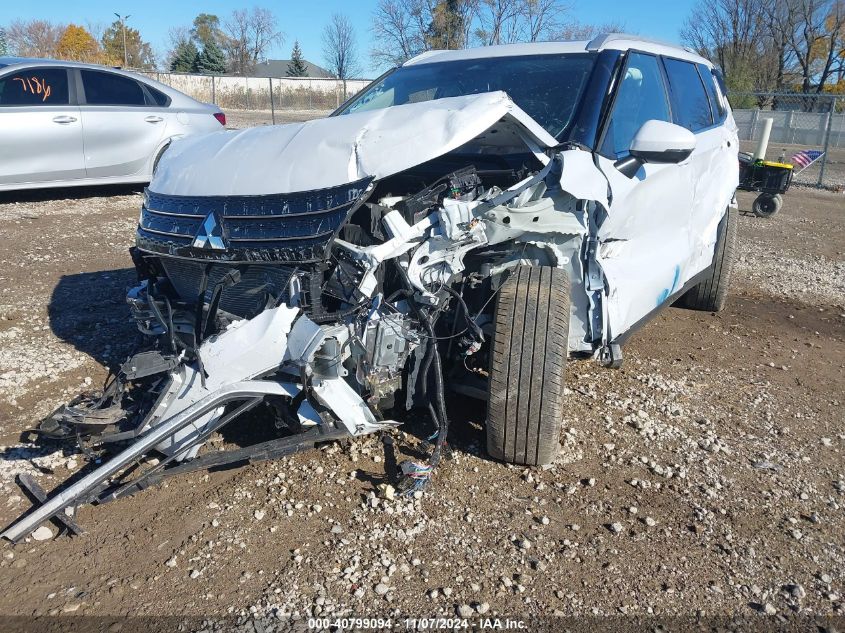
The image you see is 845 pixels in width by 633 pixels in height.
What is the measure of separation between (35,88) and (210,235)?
22.0 feet

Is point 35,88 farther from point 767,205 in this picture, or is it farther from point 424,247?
point 767,205

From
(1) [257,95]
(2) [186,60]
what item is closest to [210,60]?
(2) [186,60]

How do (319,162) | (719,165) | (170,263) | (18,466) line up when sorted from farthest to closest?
(719,165), (170,263), (18,466), (319,162)

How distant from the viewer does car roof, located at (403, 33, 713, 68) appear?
3820 millimetres

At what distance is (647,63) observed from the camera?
403cm

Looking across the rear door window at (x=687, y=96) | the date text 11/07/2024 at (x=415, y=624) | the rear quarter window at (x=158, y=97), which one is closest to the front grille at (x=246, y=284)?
the date text 11/07/2024 at (x=415, y=624)

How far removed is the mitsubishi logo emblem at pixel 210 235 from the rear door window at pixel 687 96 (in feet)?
9.64

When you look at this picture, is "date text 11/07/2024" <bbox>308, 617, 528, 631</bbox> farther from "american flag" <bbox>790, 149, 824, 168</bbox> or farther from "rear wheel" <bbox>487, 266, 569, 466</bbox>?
"american flag" <bbox>790, 149, 824, 168</bbox>

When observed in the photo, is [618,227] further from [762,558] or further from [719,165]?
[719,165]

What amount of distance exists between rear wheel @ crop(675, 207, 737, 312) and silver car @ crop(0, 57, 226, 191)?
616 cm

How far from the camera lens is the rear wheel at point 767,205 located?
1029cm

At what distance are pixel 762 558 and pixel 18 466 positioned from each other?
10.4ft

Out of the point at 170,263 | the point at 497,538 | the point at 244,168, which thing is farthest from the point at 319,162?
the point at 497,538

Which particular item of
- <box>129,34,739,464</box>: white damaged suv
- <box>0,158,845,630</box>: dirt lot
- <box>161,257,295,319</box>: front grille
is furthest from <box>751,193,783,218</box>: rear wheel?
<box>161,257,295,319</box>: front grille
